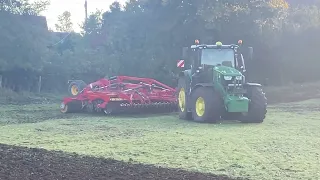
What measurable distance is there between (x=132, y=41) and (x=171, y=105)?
11.1 meters

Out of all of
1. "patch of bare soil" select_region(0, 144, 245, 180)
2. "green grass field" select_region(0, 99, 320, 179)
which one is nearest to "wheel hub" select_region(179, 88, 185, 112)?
"green grass field" select_region(0, 99, 320, 179)

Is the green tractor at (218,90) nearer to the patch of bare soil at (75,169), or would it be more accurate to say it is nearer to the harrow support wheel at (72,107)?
the harrow support wheel at (72,107)

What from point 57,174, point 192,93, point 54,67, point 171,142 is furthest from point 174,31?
point 57,174

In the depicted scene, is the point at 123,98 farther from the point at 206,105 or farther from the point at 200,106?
the point at 206,105

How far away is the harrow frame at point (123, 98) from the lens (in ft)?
56.6

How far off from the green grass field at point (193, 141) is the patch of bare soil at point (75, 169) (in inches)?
21.1

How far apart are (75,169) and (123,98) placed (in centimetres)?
967

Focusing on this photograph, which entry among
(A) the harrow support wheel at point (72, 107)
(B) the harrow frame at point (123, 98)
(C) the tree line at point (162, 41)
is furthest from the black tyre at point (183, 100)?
(C) the tree line at point (162, 41)

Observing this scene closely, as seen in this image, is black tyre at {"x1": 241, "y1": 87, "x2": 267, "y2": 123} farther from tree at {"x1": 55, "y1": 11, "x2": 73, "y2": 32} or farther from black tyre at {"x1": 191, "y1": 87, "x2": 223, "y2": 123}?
tree at {"x1": 55, "y1": 11, "x2": 73, "y2": 32}

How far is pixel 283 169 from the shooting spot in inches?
318

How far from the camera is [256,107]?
14.8 meters

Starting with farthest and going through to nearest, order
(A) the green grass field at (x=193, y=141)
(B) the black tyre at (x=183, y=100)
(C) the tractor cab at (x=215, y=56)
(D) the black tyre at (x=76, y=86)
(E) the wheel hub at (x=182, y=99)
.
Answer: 1. (D) the black tyre at (x=76, y=86)
2. (E) the wheel hub at (x=182, y=99)
3. (B) the black tyre at (x=183, y=100)
4. (C) the tractor cab at (x=215, y=56)
5. (A) the green grass field at (x=193, y=141)

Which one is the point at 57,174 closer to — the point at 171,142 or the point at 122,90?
the point at 171,142

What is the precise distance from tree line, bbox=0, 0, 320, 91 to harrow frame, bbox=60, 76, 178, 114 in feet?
25.1
